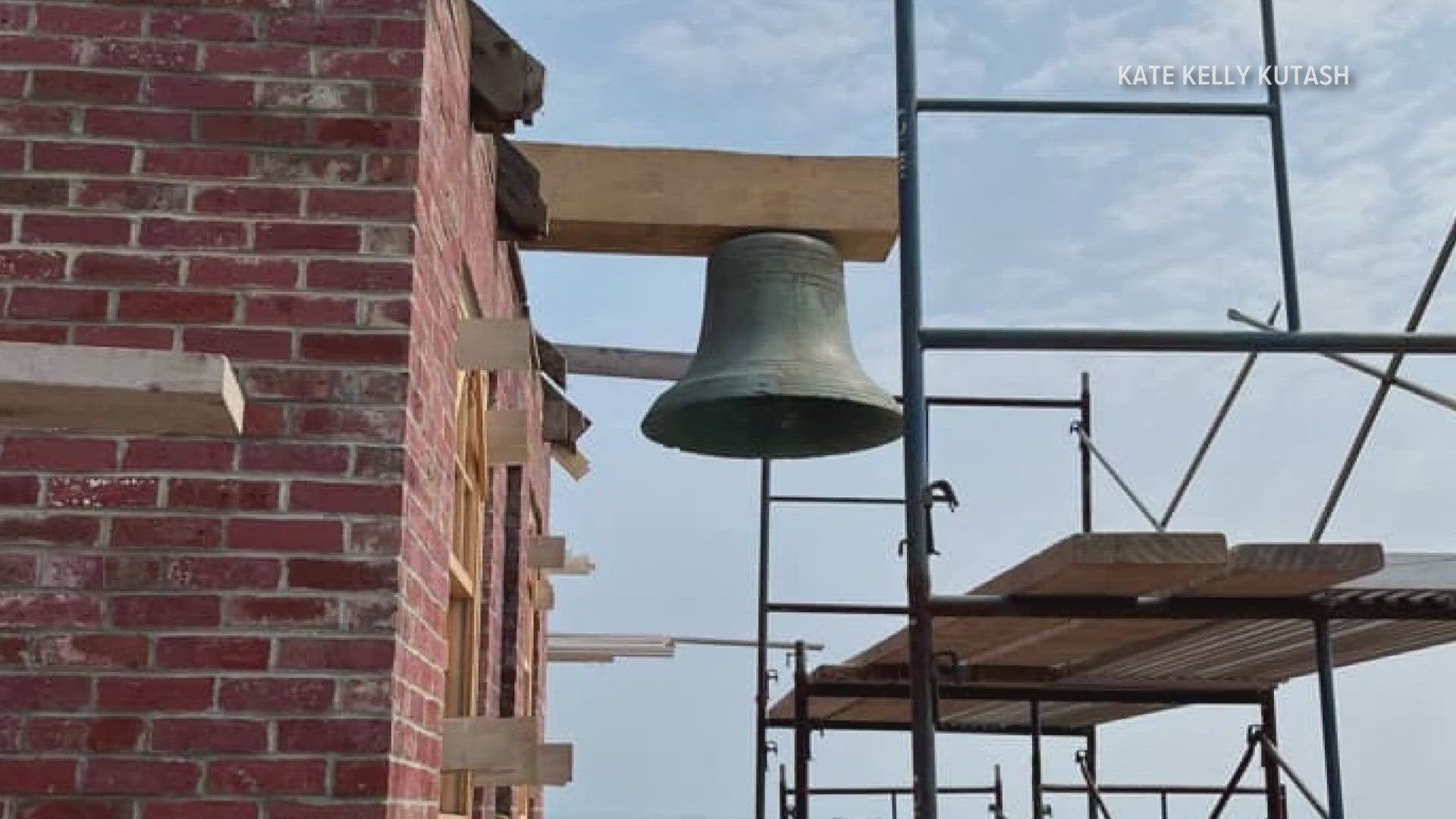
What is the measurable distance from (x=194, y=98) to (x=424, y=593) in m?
1.25

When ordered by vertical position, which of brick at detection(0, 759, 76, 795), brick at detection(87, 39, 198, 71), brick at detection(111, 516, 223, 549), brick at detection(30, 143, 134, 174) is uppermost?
brick at detection(87, 39, 198, 71)

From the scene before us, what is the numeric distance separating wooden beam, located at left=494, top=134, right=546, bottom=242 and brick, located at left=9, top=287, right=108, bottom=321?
2.51 meters

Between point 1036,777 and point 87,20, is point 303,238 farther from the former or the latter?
point 1036,777

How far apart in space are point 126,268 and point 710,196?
9.76 feet

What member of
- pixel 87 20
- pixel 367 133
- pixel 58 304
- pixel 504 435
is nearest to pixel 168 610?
pixel 58 304

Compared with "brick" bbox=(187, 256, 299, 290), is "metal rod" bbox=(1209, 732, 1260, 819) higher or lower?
lower

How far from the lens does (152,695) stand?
317 cm

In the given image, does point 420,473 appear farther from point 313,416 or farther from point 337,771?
point 337,771

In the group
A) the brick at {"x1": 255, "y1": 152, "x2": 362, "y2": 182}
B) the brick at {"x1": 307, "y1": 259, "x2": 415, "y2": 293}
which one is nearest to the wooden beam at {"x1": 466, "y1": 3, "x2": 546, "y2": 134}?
the brick at {"x1": 255, "y1": 152, "x2": 362, "y2": 182}

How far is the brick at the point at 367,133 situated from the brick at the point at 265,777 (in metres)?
1.35

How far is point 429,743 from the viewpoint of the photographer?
389 centimetres

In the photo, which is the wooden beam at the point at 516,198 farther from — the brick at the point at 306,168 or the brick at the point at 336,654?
the brick at the point at 336,654

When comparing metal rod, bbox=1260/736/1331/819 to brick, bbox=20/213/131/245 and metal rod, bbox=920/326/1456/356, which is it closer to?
metal rod, bbox=920/326/1456/356

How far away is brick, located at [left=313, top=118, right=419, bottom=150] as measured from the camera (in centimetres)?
353
